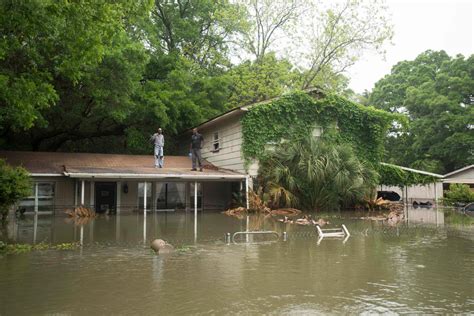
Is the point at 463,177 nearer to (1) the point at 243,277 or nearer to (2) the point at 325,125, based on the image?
(2) the point at 325,125

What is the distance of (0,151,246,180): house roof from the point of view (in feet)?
66.7

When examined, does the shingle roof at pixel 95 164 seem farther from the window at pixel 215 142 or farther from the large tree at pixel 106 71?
the large tree at pixel 106 71

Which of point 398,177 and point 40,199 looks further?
point 398,177

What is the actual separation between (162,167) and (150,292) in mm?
18429

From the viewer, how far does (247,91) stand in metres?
36.4

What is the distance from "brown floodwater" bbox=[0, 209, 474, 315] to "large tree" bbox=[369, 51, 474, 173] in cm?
3132

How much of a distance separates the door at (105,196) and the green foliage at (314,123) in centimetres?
745

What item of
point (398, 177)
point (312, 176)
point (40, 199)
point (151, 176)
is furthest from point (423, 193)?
point (40, 199)

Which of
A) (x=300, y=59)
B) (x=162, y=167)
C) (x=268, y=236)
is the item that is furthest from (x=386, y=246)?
(x=300, y=59)

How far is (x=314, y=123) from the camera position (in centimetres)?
2539

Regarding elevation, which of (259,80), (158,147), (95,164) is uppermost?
(259,80)

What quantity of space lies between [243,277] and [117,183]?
1797 cm

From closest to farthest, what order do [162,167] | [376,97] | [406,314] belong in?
1. [406,314]
2. [162,167]
3. [376,97]

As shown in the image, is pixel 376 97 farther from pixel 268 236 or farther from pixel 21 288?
pixel 21 288
